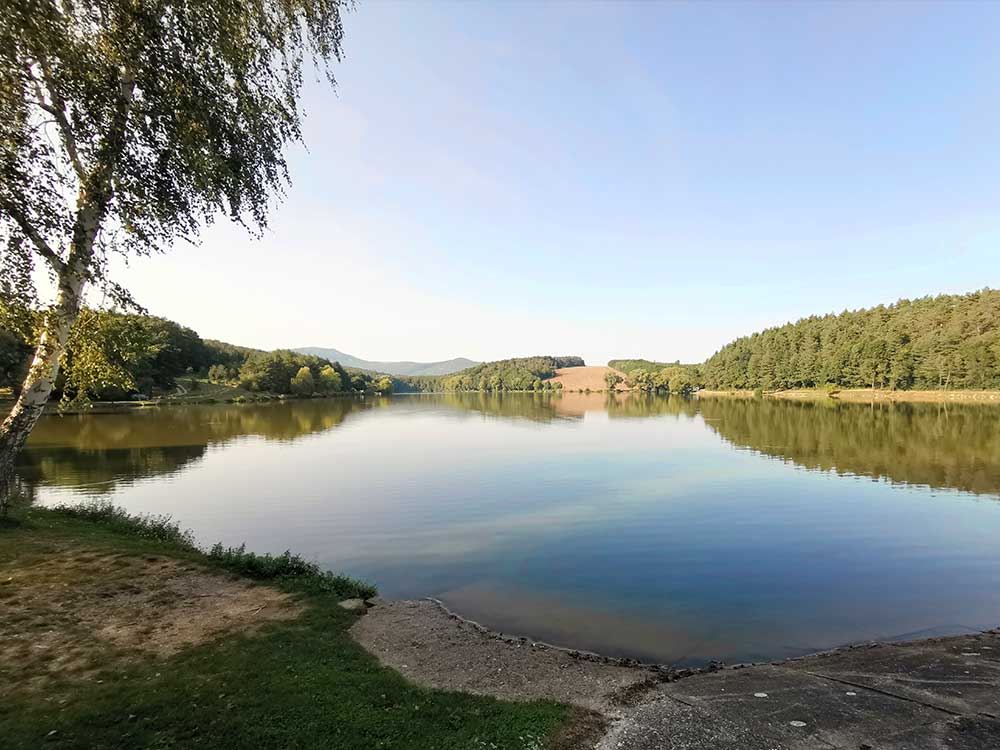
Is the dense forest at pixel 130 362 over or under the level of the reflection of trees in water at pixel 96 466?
over

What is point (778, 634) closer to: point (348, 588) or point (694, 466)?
point (348, 588)

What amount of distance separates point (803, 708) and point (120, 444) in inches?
2756

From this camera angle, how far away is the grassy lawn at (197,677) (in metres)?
8.06

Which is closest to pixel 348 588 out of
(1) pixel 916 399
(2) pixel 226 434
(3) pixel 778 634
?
(3) pixel 778 634

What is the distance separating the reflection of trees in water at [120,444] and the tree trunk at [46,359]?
83.2ft

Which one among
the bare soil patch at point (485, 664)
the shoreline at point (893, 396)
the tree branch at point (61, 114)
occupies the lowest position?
the bare soil patch at point (485, 664)

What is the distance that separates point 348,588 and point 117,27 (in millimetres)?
17162

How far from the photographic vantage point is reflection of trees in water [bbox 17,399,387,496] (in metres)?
39.1

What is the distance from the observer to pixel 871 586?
1888 centimetres

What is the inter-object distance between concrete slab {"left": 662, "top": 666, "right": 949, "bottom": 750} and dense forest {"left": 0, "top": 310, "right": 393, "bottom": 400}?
16.0 m

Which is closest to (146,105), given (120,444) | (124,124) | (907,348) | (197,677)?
(124,124)

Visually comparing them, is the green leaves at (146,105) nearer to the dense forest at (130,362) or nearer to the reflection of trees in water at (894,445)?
the dense forest at (130,362)

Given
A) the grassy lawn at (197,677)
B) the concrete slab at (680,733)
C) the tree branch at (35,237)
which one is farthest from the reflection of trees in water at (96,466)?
the concrete slab at (680,733)

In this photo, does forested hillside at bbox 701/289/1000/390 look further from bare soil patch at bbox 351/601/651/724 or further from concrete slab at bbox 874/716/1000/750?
bare soil patch at bbox 351/601/651/724
